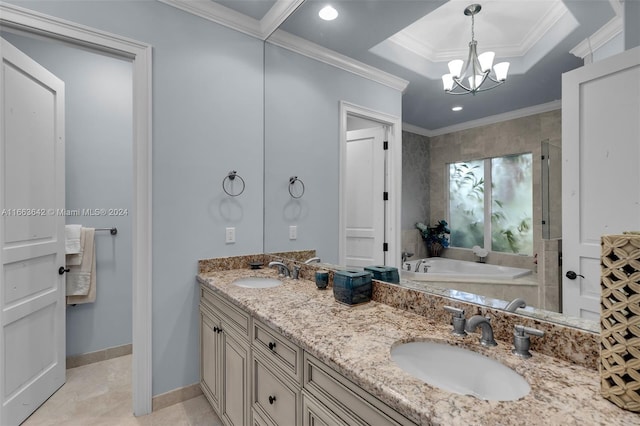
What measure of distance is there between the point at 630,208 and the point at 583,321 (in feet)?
1.09

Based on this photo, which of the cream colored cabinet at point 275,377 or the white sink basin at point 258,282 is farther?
the white sink basin at point 258,282

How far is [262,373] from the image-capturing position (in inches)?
50.7

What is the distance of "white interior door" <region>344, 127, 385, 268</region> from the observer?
1.45 metres

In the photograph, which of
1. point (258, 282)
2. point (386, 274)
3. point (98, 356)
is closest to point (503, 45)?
point (386, 274)

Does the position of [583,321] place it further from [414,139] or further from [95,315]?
[95,315]

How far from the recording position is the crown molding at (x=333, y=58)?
1379 mm

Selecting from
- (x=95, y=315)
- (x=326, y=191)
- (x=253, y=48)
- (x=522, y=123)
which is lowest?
(x=95, y=315)

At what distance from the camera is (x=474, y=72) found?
39.7 inches

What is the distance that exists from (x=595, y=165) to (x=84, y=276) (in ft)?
10.3

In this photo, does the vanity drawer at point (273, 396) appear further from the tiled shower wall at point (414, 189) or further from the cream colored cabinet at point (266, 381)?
the tiled shower wall at point (414, 189)

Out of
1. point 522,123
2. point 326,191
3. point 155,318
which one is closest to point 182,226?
point 155,318

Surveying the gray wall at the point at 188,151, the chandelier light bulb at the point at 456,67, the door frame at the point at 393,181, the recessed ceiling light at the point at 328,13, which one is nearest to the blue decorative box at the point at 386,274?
the door frame at the point at 393,181

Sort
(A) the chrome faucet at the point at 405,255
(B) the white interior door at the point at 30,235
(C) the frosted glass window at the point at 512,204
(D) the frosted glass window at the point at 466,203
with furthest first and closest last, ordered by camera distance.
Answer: (B) the white interior door at the point at 30,235 → (A) the chrome faucet at the point at 405,255 → (D) the frosted glass window at the point at 466,203 → (C) the frosted glass window at the point at 512,204

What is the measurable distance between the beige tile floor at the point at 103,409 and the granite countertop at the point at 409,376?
1.00 meters
